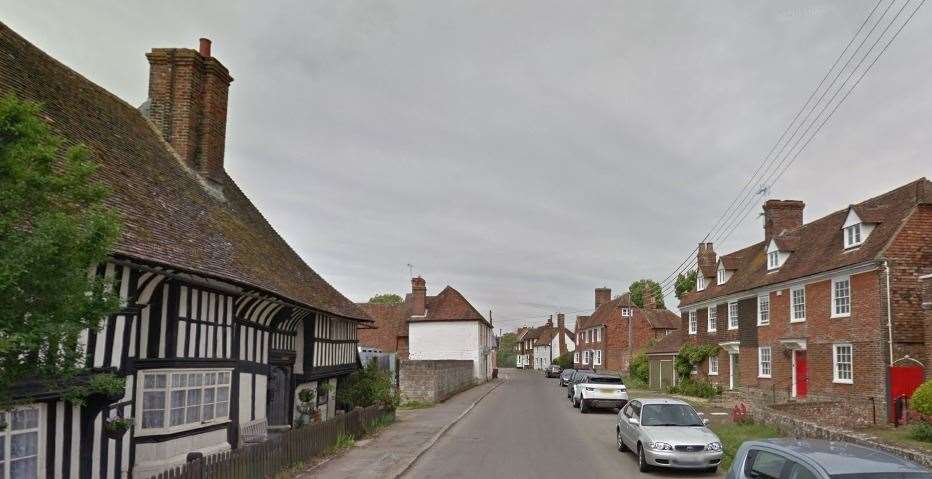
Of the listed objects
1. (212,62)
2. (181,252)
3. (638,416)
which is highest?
(212,62)

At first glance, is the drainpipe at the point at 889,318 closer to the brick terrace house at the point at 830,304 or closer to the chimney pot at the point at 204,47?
the brick terrace house at the point at 830,304

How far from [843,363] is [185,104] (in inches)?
902

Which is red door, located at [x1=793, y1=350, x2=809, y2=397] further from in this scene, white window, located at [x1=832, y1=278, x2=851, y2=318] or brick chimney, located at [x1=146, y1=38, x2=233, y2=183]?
brick chimney, located at [x1=146, y1=38, x2=233, y2=183]

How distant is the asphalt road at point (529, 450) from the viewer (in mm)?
13609

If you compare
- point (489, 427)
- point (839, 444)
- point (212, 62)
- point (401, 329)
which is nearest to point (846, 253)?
point (489, 427)

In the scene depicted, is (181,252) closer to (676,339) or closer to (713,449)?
(713,449)

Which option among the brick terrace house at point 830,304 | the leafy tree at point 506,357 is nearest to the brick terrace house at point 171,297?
the brick terrace house at point 830,304

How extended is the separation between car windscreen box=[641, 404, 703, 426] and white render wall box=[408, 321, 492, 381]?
4117cm

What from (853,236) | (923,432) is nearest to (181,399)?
(923,432)

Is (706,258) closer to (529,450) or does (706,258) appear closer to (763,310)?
(763,310)

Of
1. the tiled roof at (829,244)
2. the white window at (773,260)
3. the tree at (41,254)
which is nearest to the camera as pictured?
the tree at (41,254)

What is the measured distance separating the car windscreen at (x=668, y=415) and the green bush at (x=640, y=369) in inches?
1392

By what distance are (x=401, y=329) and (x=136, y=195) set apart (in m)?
46.9

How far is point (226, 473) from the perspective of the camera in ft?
32.8
